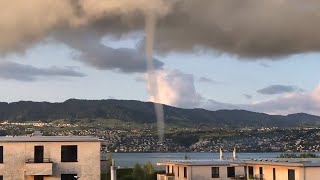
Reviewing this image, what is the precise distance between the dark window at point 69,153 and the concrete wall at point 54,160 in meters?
0.28

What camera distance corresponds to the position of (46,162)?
50.9 metres

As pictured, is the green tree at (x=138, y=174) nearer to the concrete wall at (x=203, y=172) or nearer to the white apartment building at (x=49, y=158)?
the concrete wall at (x=203, y=172)

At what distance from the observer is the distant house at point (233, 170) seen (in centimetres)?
5412

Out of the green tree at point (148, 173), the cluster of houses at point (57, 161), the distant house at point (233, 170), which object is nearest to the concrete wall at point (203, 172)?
the distant house at point (233, 170)

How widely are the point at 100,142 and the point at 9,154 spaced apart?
7411mm

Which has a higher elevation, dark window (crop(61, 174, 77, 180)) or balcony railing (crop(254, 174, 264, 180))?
dark window (crop(61, 174, 77, 180))

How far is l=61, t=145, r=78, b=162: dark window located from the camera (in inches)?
2032

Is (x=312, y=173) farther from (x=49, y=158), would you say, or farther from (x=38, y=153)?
(x=38, y=153)

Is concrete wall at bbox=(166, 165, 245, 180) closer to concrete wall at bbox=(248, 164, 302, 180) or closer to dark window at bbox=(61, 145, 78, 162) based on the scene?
concrete wall at bbox=(248, 164, 302, 180)

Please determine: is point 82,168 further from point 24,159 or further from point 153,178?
point 153,178

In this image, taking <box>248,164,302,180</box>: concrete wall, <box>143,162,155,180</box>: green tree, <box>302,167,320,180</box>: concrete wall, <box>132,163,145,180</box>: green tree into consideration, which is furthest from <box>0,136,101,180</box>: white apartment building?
<box>143,162,155,180</box>: green tree

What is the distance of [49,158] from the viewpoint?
51.2m

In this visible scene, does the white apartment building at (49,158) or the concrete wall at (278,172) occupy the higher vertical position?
the white apartment building at (49,158)

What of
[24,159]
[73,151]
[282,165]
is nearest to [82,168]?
[73,151]
